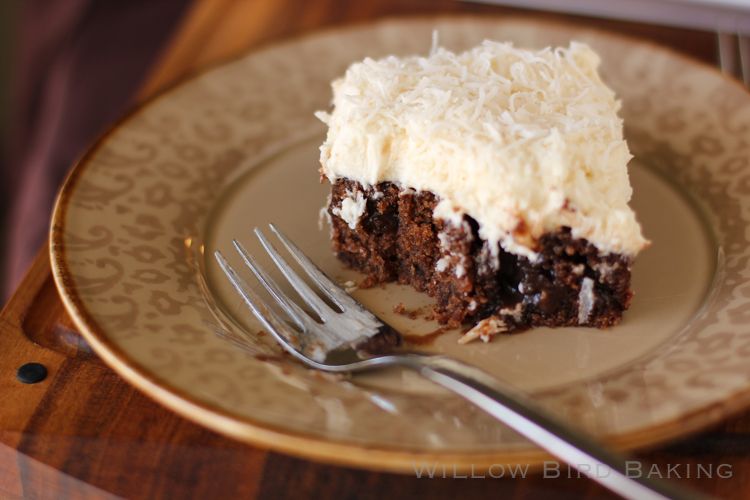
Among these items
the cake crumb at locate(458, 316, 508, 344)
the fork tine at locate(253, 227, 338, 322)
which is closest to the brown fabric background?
the fork tine at locate(253, 227, 338, 322)

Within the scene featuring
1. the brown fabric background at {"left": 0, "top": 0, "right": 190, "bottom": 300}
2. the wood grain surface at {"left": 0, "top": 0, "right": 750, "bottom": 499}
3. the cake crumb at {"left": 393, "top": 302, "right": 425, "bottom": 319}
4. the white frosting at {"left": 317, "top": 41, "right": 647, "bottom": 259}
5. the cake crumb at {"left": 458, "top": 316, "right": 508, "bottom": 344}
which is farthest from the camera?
the brown fabric background at {"left": 0, "top": 0, "right": 190, "bottom": 300}

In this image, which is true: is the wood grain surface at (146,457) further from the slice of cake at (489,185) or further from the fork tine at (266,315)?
the slice of cake at (489,185)

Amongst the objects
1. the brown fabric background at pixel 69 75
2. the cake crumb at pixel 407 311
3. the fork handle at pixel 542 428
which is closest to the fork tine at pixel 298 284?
the cake crumb at pixel 407 311

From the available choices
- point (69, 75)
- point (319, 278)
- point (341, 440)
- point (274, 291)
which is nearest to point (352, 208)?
point (319, 278)

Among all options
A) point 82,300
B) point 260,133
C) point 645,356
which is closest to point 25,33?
point 260,133

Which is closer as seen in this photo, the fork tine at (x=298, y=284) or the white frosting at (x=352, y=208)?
the fork tine at (x=298, y=284)

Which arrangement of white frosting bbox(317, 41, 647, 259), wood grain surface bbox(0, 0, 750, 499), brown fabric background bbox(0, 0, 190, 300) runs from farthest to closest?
brown fabric background bbox(0, 0, 190, 300) < white frosting bbox(317, 41, 647, 259) < wood grain surface bbox(0, 0, 750, 499)

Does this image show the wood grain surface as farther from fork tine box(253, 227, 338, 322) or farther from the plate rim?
fork tine box(253, 227, 338, 322)

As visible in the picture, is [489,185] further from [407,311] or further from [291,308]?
[291,308]
